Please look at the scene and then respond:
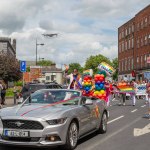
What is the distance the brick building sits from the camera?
63.9 metres

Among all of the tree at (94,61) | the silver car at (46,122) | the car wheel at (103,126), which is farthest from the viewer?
the tree at (94,61)

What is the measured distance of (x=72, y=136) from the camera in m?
8.83

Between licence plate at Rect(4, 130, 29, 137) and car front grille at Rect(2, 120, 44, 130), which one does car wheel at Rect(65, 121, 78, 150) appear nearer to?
car front grille at Rect(2, 120, 44, 130)

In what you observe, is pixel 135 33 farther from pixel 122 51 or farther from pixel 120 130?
pixel 120 130

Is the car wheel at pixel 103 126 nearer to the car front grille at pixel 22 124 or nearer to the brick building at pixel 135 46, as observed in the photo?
the car front grille at pixel 22 124

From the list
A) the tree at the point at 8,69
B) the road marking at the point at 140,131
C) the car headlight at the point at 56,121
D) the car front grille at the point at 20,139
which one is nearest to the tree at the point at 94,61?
the tree at the point at 8,69

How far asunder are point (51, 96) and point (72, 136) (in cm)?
148

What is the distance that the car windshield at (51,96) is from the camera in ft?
32.2

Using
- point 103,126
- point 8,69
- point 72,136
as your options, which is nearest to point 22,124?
point 72,136

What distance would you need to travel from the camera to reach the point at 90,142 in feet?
32.3

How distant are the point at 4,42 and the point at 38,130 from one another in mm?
95573

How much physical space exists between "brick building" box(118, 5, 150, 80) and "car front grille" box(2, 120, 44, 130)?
4999 centimetres

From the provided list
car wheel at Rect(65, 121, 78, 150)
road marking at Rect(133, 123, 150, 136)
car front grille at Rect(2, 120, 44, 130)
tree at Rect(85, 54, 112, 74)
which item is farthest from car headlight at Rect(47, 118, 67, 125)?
tree at Rect(85, 54, 112, 74)

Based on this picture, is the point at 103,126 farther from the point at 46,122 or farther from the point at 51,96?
the point at 46,122
